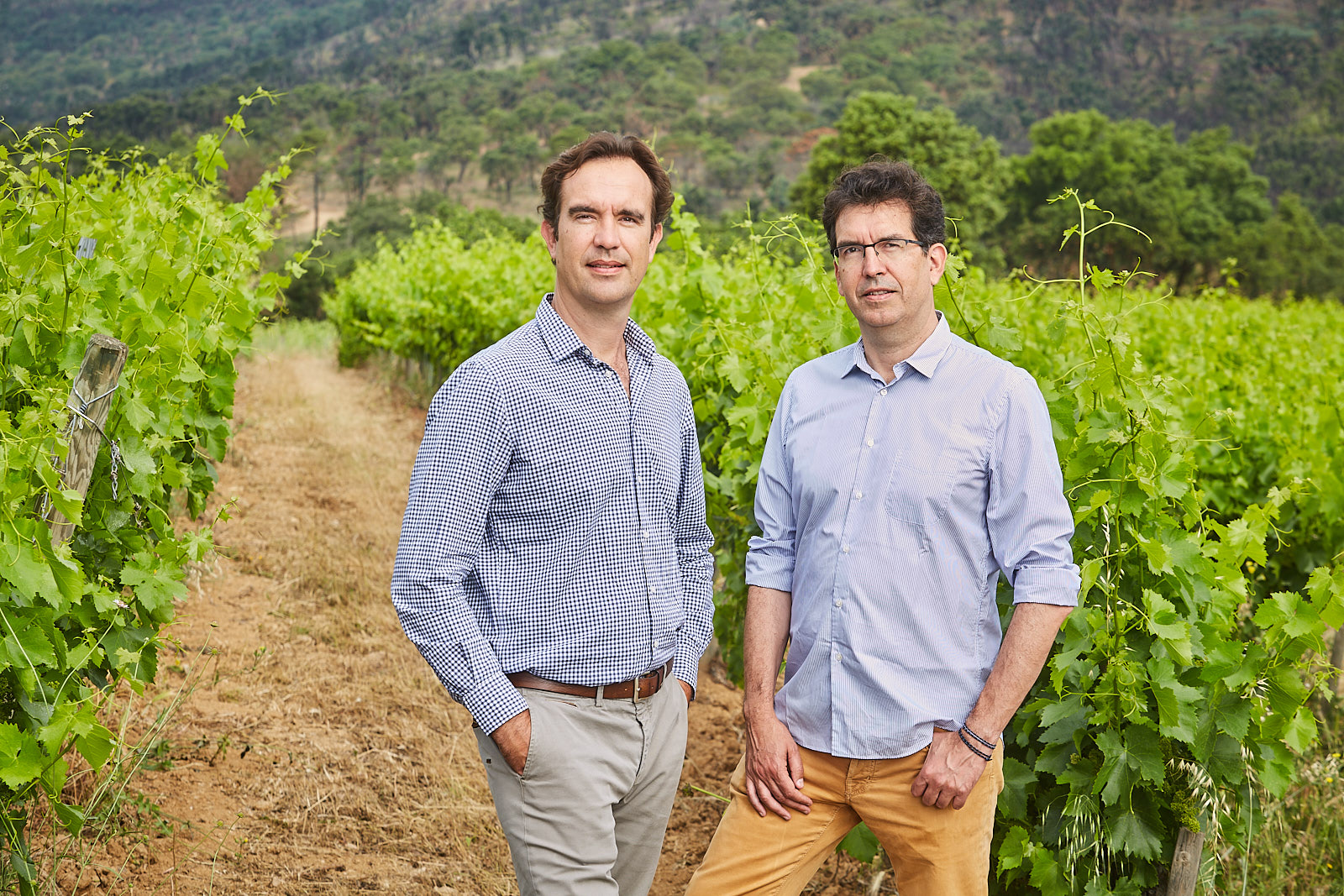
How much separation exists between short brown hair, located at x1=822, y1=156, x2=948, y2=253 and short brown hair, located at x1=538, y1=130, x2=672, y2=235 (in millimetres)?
388

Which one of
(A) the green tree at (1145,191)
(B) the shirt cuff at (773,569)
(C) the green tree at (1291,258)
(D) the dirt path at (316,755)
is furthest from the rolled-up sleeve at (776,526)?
(C) the green tree at (1291,258)

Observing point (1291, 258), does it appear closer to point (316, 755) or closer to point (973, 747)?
point (316, 755)

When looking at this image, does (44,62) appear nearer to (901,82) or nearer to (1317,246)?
(901,82)

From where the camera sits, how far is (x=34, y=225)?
353 centimetres

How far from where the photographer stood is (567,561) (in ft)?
6.57

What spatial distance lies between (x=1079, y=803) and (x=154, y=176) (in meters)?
5.96

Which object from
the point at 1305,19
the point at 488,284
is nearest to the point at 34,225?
the point at 488,284

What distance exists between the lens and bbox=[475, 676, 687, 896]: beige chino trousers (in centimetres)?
194

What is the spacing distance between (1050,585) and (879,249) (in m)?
0.71

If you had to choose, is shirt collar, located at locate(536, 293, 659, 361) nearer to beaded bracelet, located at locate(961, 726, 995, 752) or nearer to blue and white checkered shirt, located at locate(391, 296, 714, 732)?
blue and white checkered shirt, located at locate(391, 296, 714, 732)

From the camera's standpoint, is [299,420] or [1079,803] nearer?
[1079,803]

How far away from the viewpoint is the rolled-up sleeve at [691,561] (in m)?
2.26

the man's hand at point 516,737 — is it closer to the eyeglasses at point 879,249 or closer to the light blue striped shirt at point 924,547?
the light blue striped shirt at point 924,547

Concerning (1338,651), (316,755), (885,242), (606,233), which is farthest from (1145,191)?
(606,233)
